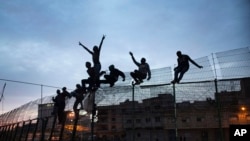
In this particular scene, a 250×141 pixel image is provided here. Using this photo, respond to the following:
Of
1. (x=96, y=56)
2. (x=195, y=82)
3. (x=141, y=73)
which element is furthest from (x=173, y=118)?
(x=96, y=56)

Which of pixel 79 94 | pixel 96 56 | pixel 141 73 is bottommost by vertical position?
pixel 79 94

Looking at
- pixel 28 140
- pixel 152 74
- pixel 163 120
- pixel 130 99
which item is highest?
pixel 152 74

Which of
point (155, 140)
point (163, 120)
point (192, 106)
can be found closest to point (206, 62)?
point (192, 106)

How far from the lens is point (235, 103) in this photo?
7.31 meters

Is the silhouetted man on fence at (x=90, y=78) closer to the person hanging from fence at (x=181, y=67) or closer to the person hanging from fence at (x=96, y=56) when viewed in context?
the person hanging from fence at (x=96, y=56)

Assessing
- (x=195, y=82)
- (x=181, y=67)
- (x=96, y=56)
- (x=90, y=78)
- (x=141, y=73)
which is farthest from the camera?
(x=96, y=56)

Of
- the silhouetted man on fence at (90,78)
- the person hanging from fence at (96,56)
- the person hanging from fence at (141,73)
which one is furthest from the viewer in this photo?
the person hanging from fence at (96,56)

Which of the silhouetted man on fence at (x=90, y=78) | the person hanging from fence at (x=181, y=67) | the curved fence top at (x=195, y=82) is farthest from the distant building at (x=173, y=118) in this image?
the silhouetted man on fence at (x=90, y=78)

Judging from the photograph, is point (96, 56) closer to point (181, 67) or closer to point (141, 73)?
point (141, 73)

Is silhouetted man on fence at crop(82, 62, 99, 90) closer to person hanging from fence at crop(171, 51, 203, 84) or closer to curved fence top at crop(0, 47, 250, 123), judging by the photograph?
curved fence top at crop(0, 47, 250, 123)

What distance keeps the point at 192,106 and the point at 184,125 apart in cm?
59

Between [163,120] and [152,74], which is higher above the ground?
[152,74]

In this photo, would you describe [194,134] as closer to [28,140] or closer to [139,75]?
[139,75]

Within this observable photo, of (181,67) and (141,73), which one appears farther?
(141,73)
